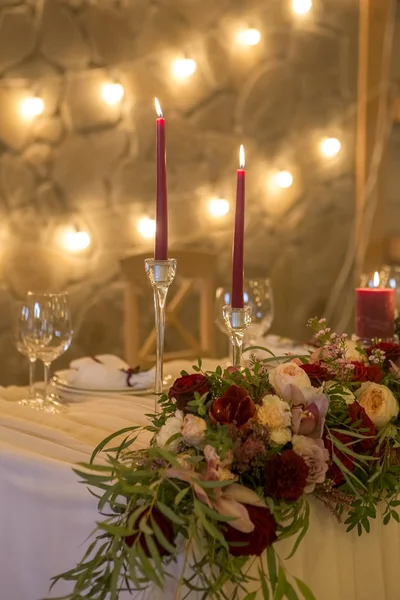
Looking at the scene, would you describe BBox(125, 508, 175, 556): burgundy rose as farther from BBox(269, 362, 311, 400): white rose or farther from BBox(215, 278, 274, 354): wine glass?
BBox(215, 278, 274, 354): wine glass

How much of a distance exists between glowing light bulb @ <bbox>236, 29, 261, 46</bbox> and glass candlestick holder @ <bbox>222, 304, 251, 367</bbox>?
2609 mm

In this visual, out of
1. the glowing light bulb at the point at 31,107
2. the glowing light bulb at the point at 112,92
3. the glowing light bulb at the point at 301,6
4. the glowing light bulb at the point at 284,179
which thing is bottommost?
the glowing light bulb at the point at 284,179

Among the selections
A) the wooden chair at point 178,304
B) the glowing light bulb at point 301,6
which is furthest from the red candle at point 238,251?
the glowing light bulb at point 301,6

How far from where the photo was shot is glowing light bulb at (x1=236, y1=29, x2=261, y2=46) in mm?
3482

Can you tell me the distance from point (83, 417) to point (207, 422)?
15.3 inches

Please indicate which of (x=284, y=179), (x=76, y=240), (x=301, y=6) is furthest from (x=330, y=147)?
(x=76, y=240)

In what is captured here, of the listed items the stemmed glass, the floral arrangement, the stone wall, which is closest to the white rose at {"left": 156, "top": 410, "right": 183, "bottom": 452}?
the floral arrangement

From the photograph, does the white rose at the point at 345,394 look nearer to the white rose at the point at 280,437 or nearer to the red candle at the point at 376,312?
the white rose at the point at 280,437

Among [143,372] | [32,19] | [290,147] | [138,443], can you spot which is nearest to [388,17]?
[290,147]

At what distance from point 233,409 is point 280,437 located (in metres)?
0.06

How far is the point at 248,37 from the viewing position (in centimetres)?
350

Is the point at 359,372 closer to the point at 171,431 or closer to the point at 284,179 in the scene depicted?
the point at 171,431

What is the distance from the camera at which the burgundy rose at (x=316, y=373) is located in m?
0.97

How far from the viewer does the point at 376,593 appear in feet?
3.47
